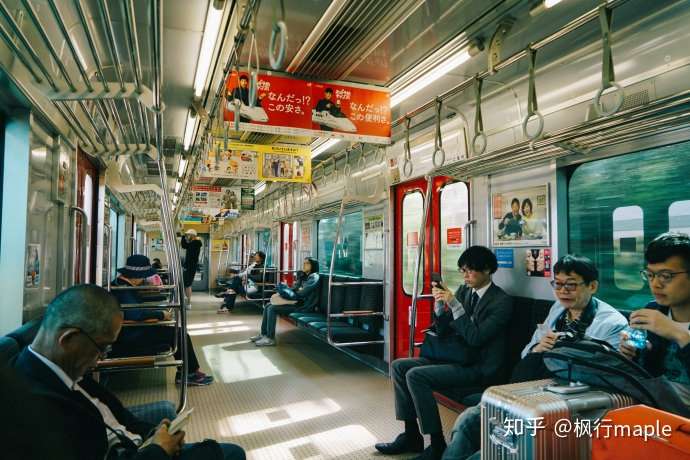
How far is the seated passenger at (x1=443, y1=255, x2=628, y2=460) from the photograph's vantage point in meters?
2.50

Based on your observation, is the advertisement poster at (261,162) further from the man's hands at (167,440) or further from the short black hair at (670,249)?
the short black hair at (670,249)

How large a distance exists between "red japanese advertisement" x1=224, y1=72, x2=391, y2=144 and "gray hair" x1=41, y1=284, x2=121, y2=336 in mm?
1989

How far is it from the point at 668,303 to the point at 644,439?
108 cm

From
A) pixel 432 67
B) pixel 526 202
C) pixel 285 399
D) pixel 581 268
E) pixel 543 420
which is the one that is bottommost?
pixel 285 399

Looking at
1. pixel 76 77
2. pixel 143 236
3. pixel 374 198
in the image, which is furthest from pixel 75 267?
pixel 143 236

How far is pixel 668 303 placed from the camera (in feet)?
6.72

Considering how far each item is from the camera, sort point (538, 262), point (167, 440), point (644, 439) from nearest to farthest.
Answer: point (644, 439) → point (167, 440) → point (538, 262)

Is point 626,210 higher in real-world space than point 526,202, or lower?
lower

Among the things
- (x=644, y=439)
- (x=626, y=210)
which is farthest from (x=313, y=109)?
(x=644, y=439)

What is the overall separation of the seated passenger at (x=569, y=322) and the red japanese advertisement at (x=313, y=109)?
1912 millimetres

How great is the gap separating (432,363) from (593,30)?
252 centimetres

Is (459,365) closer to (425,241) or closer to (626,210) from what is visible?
(626,210)

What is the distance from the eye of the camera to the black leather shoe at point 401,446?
129 inches

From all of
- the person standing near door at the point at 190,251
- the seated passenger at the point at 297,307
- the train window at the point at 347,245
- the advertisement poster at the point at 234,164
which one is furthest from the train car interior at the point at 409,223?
the person standing near door at the point at 190,251
